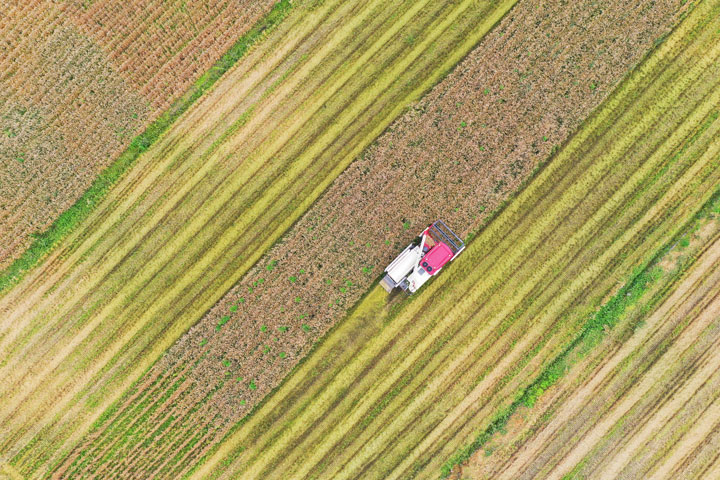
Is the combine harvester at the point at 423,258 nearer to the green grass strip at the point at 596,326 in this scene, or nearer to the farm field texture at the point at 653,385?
the green grass strip at the point at 596,326

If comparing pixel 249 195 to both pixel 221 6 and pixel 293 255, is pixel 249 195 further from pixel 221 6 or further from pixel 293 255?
pixel 221 6

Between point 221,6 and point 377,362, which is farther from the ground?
point 221,6

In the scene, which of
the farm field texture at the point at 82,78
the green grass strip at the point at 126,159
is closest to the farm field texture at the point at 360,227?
the green grass strip at the point at 126,159

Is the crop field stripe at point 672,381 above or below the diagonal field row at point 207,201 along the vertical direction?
below

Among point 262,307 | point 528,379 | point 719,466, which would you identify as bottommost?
point 719,466

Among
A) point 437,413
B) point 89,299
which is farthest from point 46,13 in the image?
point 437,413

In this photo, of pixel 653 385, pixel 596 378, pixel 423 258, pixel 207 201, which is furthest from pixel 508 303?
pixel 207 201

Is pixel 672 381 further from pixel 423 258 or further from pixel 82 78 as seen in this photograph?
pixel 82 78
